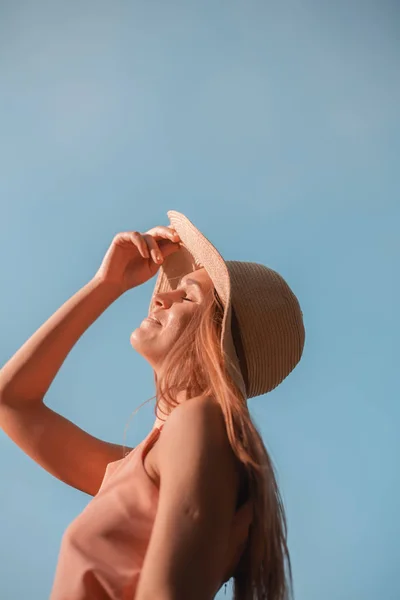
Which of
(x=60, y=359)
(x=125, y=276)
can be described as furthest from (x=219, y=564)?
(x=125, y=276)

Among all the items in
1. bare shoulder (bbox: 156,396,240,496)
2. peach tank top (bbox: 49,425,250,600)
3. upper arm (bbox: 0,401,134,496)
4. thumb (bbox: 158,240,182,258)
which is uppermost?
thumb (bbox: 158,240,182,258)

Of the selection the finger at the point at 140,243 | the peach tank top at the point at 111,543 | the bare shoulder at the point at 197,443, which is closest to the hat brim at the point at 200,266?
the finger at the point at 140,243

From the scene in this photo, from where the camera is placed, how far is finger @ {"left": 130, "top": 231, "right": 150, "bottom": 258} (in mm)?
2230

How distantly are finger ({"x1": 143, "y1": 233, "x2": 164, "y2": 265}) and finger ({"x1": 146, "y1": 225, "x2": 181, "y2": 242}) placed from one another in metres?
0.03

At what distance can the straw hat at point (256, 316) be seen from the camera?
1.97m

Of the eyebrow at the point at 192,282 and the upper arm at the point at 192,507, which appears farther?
the eyebrow at the point at 192,282

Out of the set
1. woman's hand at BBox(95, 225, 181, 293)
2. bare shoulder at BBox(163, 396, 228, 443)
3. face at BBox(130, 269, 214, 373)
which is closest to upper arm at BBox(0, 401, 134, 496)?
face at BBox(130, 269, 214, 373)

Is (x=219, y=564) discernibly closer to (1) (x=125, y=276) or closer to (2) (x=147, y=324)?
(2) (x=147, y=324)

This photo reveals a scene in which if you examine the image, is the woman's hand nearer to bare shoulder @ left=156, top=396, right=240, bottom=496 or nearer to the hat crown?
the hat crown

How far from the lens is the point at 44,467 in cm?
212

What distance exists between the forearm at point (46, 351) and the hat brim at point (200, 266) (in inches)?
8.4

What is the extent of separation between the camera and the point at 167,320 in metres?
2.01

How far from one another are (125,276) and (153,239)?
152 millimetres

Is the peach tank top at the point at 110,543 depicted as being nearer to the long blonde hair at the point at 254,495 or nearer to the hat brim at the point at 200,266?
the long blonde hair at the point at 254,495
